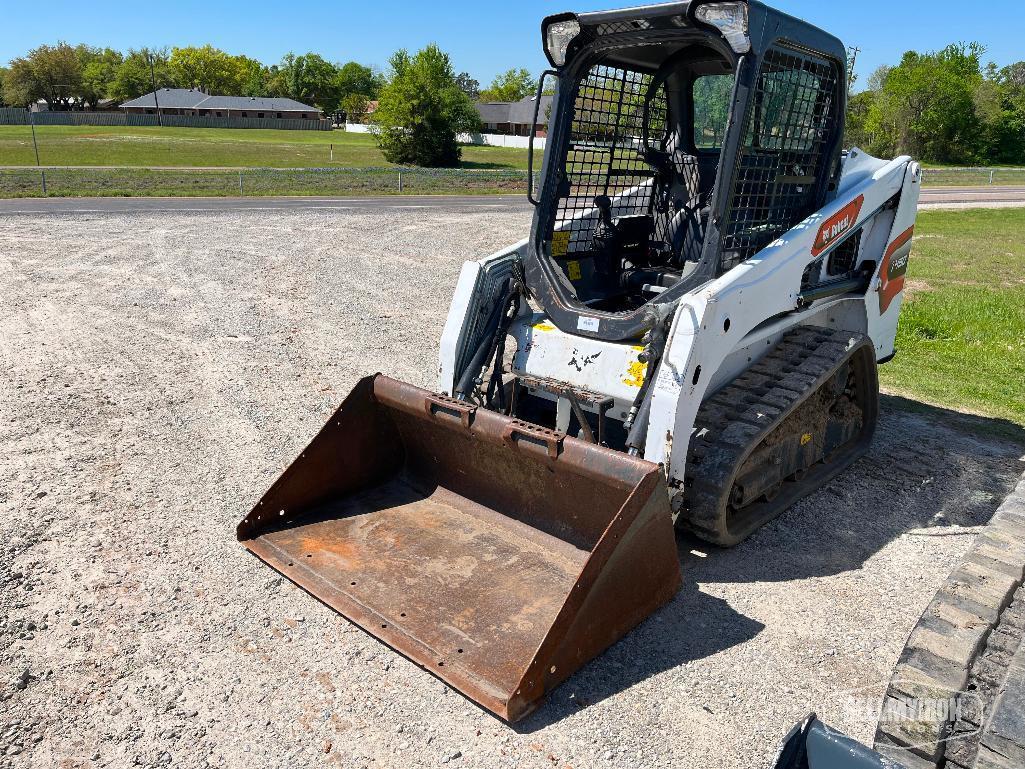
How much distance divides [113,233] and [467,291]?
37.9ft

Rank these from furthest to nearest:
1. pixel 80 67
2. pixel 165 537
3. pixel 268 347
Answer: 1. pixel 80 67
2. pixel 268 347
3. pixel 165 537

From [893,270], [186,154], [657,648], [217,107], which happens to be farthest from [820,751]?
[217,107]

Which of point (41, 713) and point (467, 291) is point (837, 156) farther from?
point (41, 713)

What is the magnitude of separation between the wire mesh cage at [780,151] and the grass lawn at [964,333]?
3151 millimetres

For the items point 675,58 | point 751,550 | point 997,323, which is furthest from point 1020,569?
point 997,323

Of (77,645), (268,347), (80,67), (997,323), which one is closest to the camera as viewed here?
(77,645)

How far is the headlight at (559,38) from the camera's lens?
15.9 feet

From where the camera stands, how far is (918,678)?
2803 millimetres

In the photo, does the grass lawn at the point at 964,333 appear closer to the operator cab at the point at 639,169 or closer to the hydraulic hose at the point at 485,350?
the operator cab at the point at 639,169

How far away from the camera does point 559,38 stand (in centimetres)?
495

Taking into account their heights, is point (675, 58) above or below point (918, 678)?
above

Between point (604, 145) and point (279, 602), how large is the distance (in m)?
3.36

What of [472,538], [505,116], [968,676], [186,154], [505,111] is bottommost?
[186,154]

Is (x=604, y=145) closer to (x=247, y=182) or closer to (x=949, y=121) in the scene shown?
(x=247, y=182)
